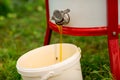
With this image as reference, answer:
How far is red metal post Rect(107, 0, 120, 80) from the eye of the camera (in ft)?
7.25

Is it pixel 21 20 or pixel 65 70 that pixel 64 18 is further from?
pixel 21 20

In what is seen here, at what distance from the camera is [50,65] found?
2.19 metres

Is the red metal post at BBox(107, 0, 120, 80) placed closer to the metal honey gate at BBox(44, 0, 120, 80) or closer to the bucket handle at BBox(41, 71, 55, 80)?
the metal honey gate at BBox(44, 0, 120, 80)

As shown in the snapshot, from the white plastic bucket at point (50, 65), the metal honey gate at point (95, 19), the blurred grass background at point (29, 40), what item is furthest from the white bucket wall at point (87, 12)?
the blurred grass background at point (29, 40)

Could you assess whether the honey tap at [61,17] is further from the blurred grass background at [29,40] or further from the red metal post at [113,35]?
the blurred grass background at [29,40]

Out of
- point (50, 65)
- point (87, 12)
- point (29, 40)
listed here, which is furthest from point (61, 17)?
point (29, 40)

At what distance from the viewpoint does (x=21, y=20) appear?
13.5 feet

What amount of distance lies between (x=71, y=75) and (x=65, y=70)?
65 mm

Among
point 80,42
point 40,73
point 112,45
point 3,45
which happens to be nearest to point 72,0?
point 112,45

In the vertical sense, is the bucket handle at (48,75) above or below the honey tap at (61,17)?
below

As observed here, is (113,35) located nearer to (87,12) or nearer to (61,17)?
(87,12)

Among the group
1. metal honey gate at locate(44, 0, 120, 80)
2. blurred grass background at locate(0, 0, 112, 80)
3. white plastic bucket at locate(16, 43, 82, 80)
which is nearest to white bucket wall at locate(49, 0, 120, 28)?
metal honey gate at locate(44, 0, 120, 80)

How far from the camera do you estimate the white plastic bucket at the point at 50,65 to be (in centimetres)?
206

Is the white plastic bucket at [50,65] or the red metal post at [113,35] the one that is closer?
the white plastic bucket at [50,65]
